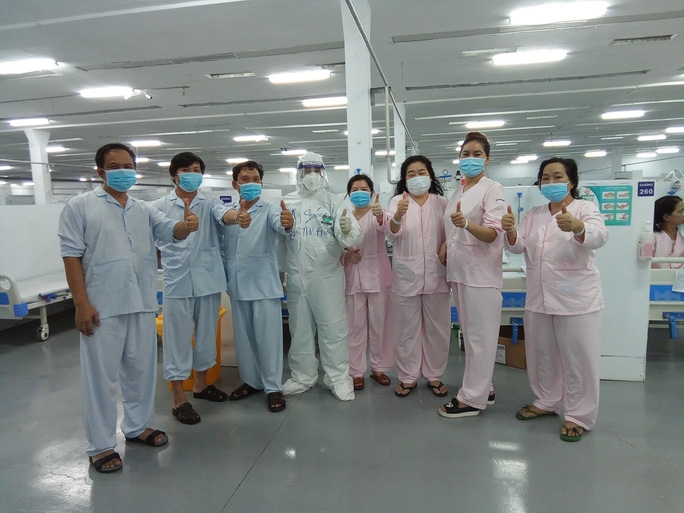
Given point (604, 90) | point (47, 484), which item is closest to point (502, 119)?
point (604, 90)

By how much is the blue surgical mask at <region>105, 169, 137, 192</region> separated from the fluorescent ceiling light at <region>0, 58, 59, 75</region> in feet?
14.3

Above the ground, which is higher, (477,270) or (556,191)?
(556,191)

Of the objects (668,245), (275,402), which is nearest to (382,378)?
(275,402)

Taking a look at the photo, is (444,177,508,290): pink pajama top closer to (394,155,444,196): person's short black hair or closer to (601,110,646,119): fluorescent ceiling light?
(394,155,444,196): person's short black hair

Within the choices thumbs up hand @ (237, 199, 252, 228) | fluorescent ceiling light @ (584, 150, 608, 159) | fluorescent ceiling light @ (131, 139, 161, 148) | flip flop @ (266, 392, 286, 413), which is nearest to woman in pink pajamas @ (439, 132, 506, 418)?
flip flop @ (266, 392, 286, 413)

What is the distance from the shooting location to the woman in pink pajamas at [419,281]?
278 cm

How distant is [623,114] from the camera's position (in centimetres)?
977

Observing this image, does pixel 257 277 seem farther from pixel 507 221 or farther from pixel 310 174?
pixel 507 221

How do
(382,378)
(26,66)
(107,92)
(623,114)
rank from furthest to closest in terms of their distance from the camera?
(623,114) < (107,92) < (26,66) < (382,378)

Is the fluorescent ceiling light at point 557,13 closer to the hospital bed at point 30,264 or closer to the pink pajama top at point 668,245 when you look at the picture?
the pink pajama top at point 668,245

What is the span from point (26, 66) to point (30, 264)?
8.28ft

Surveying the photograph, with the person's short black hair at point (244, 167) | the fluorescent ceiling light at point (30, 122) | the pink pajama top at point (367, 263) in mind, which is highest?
the fluorescent ceiling light at point (30, 122)

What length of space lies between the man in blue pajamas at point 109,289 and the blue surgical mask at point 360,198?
1.28 meters

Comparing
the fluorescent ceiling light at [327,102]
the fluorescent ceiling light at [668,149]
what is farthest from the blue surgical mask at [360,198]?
the fluorescent ceiling light at [668,149]
